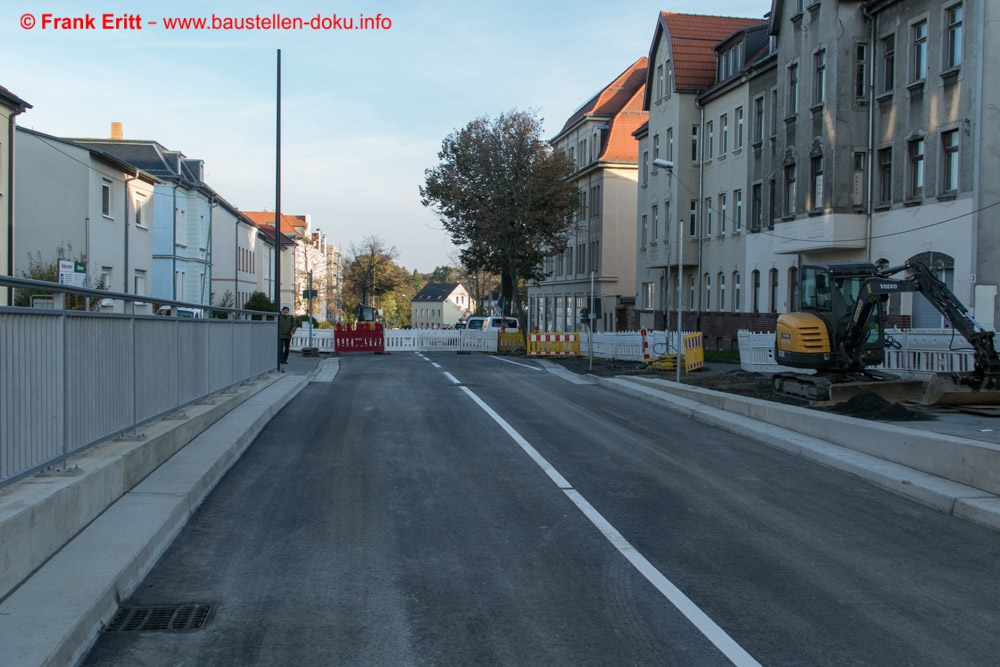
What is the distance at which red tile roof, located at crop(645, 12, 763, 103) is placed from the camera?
151ft

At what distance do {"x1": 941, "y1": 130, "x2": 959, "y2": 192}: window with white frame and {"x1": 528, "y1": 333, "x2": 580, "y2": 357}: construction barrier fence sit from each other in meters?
17.9

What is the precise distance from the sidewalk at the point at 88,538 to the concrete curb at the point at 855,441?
22.5ft

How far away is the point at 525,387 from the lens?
22188 mm

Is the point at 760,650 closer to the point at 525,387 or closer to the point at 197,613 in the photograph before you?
the point at 197,613

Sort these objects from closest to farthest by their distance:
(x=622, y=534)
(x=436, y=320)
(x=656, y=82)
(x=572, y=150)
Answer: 1. (x=622, y=534)
2. (x=656, y=82)
3. (x=572, y=150)
4. (x=436, y=320)

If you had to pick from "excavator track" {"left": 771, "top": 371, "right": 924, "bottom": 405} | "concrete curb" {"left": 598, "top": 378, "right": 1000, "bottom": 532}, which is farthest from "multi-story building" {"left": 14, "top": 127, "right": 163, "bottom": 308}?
"excavator track" {"left": 771, "top": 371, "right": 924, "bottom": 405}

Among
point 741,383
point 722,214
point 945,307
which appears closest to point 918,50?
point 741,383

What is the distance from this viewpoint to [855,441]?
1169cm

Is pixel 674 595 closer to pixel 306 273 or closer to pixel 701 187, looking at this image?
pixel 701 187

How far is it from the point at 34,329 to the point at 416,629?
10.3 ft

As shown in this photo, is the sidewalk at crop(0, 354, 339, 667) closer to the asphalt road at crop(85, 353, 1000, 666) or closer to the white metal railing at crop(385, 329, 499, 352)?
the asphalt road at crop(85, 353, 1000, 666)

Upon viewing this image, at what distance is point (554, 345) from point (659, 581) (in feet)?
116

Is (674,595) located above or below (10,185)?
below

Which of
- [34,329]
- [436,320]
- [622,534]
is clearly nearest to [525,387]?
[622,534]
